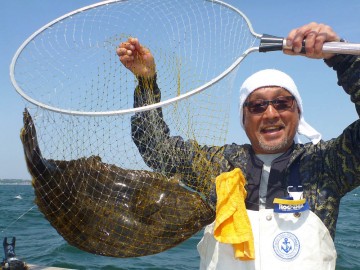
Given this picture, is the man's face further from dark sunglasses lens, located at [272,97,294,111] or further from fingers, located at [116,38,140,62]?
fingers, located at [116,38,140,62]

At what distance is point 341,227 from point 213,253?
48.1 ft

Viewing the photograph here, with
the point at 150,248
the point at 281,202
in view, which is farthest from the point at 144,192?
the point at 281,202

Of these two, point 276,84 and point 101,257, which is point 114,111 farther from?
point 101,257

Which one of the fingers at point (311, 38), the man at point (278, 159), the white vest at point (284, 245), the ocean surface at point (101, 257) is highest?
the fingers at point (311, 38)

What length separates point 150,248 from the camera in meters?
3.63

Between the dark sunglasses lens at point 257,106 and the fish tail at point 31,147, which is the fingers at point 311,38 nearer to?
the dark sunglasses lens at point 257,106

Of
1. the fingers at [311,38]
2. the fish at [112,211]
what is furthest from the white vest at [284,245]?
the fingers at [311,38]

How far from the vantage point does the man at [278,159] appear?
11.1ft

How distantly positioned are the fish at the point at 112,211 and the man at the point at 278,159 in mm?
225

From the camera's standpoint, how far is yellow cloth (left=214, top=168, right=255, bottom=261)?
3.33 meters

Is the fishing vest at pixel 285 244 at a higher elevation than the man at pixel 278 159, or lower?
lower

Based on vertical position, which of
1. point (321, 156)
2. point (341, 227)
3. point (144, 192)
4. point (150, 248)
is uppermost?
point (321, 156)

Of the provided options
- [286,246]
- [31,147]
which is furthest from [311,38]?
[31,147]

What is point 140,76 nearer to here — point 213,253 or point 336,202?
point 213,253
